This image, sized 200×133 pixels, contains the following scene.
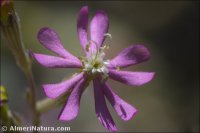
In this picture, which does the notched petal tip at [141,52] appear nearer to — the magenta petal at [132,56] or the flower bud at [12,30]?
the magenta petal at [132,56]

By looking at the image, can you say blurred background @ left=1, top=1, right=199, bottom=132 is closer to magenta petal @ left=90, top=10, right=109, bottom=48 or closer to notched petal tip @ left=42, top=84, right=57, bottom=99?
magenta petal @ left=90, top=10, right=109, bottom=48

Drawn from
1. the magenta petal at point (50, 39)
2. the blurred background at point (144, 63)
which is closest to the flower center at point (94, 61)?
the magenta petal at point (50, 39)

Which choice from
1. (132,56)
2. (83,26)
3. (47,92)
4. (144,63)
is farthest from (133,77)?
(144,63)

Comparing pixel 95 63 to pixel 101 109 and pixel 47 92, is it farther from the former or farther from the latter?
pixel 47 92

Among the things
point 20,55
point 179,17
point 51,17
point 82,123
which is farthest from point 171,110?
point 20,55

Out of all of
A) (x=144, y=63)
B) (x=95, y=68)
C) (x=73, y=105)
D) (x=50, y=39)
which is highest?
(x=50, y=39)

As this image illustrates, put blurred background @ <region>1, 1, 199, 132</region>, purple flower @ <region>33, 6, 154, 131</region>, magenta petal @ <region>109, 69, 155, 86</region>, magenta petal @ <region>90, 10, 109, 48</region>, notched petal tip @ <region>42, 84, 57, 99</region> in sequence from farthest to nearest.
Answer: blurred background @ <region>1, 1, 199, 132</region>
magenta petal @ <region>90, 10, 109, 48</region>
magenta petal @ <region>109, 69, 155, 86</region>
purple flower @ <region>33, 6, 154, 131</region>
notched petal tip @ <region>42, 84, 57, 99</region>

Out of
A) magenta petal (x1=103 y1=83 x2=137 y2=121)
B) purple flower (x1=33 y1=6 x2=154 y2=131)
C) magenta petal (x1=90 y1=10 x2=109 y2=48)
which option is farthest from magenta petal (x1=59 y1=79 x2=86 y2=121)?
Answer: magenta petal (x1=90 y1=10 x2=109 y2=48)
